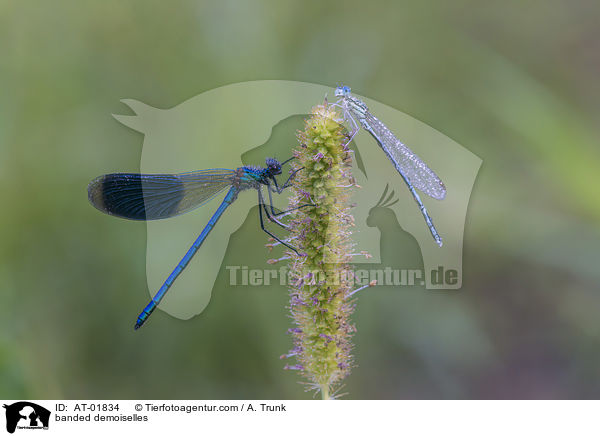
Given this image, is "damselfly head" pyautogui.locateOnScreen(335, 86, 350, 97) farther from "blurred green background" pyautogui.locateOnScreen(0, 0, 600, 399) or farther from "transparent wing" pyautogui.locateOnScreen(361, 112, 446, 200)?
"blurred green background" pyautogui.locateOnScreen(0, 0, 600, 399)

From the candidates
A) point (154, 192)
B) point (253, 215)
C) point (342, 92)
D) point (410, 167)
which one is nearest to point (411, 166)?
point (410, 167)

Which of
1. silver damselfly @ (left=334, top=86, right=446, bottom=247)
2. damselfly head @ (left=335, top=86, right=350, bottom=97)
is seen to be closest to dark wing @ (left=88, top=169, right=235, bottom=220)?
damselfly head @ (left=335, top=86, right=350, bottom=97)

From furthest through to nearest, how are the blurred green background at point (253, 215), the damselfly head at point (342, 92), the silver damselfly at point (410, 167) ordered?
the blurred green background at point (253, 215) → the silver damselfly at point (410, 167) → the damselfly head at point (342, 92)

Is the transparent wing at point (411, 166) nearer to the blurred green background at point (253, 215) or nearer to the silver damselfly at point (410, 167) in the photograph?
the silver damselfly at point (410, 167)

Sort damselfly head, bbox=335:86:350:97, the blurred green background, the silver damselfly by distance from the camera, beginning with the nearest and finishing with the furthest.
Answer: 1. damselfly head, bbox=335:86:350:97
2. the silver damselfly
3. the blurred green background

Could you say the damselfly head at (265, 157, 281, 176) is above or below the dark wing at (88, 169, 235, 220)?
above

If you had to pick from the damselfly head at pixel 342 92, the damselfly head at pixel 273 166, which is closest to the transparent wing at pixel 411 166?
the damselfly head at pixel 342 92

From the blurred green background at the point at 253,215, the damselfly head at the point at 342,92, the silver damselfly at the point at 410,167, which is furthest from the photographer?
the blurred green background at the point at 253,215

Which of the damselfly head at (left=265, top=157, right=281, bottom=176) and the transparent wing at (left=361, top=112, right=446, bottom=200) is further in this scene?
the transparent wing at (left=361, top=112, right=446, bottom=200)
